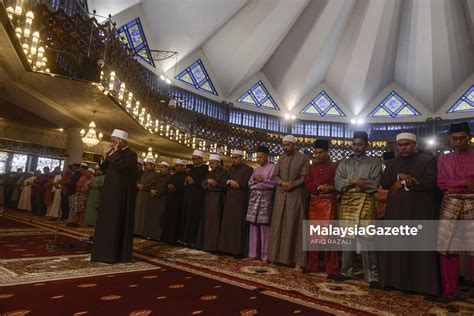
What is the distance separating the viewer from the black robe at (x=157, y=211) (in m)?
5.89

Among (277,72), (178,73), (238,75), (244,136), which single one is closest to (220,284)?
(244,136)

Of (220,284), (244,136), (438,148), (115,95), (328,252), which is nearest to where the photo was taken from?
(220,284)

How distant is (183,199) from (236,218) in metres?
1.43

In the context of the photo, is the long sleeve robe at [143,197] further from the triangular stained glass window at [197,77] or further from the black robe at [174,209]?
the triangular stained glass window at [197,77]

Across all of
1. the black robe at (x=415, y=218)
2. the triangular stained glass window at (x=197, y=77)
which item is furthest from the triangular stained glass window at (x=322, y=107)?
the black robe at (x=415, y=218)

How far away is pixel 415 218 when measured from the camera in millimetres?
3125

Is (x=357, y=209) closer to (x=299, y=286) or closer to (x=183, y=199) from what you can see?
(x=299, y=286)

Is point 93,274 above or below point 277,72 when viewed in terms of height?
below

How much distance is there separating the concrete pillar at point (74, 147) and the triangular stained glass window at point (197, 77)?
8.35 metres

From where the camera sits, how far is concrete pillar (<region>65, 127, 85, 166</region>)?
37.3 feet

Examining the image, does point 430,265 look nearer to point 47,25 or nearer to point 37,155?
point 47,25

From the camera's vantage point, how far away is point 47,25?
21.9 ft

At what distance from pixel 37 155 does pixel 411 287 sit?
49.0 ft

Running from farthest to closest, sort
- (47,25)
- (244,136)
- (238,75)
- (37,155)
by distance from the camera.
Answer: (238,75) → (244,136) → (37,155) → (47,25)
